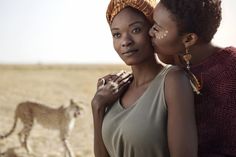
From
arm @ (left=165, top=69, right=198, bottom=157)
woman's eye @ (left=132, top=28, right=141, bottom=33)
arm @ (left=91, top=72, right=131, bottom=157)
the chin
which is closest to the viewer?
arm @ (left=165, top=69, right=198, bottom=157)

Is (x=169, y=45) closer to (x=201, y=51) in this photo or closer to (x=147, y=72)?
(x=201, y=51)

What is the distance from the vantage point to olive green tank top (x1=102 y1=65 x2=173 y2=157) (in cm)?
→ 181

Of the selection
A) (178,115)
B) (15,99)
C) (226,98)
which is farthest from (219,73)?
(15,99)

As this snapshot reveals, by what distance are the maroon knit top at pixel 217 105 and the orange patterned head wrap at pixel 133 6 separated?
0.95 ft

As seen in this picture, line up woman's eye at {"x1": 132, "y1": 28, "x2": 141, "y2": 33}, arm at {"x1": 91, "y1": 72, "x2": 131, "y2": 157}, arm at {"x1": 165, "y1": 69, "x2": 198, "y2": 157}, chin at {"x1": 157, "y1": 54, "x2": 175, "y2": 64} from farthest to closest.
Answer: arm at {"x1": 91, "y1": 72, "x2": 131, "y2": 157}
woman's eye at {"x1": 132, "y1": 28, "x2": 141, "y2": 33}
chin at {"x1": 157, "y1": 54, "x2": 175, "y2": 64}
arm at {"x1": 165, "y1": 69, "x2": 198, "y2": 157}

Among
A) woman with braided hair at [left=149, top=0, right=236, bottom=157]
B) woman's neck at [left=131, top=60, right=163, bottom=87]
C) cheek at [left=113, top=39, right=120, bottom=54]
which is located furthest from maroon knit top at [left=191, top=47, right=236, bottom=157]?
cheek at [left=113, top=39, right=120, bottom=54]

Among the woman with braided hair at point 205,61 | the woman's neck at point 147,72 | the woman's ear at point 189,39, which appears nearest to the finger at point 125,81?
the woman's neck at point 147,72

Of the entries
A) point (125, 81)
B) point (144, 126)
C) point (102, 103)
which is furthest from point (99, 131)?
point (144, 126)

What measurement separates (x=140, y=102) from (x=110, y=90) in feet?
0.87

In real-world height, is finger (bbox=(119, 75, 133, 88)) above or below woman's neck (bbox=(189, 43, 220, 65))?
below

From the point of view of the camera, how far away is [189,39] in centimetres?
176

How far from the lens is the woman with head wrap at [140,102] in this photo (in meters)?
1.74

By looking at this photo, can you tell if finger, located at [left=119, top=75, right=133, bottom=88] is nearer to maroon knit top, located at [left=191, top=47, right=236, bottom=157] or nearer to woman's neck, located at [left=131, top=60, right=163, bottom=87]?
woman's neck, located at [left=131, top=60, right=163, bottom=87]

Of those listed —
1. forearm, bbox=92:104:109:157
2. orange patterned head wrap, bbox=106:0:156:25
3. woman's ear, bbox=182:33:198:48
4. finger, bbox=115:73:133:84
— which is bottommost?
forearm, bbox=92:104:109:157
